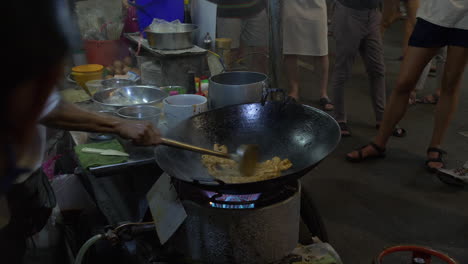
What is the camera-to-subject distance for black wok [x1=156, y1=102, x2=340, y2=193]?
1791 mm

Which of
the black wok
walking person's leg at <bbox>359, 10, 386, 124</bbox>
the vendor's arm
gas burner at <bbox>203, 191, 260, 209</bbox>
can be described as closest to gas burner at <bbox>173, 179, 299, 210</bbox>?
gas burner at <bbox>203, 191, 260, 209</bbox>

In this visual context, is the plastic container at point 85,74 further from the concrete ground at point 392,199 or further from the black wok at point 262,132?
the concrete ground at point 392,199

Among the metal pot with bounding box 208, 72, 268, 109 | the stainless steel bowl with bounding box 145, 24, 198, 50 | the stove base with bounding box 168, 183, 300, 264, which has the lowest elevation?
the stove base with bounding box 168, 183, 300, 264

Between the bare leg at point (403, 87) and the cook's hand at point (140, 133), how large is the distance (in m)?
2.44

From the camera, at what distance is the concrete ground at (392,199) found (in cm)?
264

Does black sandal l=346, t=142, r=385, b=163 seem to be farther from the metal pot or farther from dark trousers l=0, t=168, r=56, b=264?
dark trousers l=0, t=168, r=56, b=264

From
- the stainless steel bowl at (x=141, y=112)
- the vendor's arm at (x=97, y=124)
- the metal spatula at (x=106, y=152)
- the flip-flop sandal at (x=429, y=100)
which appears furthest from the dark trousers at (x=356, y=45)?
the vendor's arm at (x=97, y=124)

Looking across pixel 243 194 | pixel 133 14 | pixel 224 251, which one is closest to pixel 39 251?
pixel 224 251

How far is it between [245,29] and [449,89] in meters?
2.30

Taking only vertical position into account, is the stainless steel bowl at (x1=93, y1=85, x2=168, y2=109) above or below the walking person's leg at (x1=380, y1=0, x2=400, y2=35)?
below

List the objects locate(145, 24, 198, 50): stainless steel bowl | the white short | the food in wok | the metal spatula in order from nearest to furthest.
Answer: the food in wok
the metal spatula
locate(145, 24, 198, 50): stainless steel bowl
the white short

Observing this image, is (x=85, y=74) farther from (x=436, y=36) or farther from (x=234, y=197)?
(x=436, y=36)

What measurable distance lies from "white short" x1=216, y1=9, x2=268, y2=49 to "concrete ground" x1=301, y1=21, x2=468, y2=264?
5.12 ft

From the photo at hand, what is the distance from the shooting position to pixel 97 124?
4.79 feet
